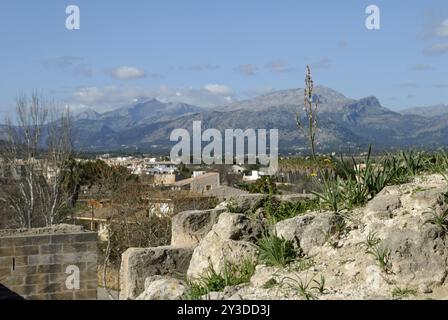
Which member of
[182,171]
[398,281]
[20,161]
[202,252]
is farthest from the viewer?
[182,171]

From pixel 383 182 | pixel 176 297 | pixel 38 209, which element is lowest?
pixel 38 209

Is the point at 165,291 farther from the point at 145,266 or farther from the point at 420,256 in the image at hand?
the point at 420,256

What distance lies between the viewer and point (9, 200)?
3628 cm

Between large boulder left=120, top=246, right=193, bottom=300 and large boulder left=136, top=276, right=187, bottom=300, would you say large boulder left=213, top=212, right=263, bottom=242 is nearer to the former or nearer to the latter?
large boulder left=120, top=246, right=193, bottom=300

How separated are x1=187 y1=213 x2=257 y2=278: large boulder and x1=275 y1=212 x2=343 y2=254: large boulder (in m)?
0.41

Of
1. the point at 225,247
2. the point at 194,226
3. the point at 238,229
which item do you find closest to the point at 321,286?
the point at 225,247

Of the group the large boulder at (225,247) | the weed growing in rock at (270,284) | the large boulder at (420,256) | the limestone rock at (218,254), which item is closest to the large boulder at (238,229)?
the large boulder at (225,247)

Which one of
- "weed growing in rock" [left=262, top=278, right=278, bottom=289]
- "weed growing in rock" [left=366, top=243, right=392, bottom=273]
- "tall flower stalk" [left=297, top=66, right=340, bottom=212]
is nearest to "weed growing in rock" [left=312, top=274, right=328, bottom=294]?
"weed growing in rock" [left=262, top=278, right=278, bottom=289]

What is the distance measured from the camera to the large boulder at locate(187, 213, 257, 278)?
6285mm

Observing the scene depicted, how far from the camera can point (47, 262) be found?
10.9 metres
